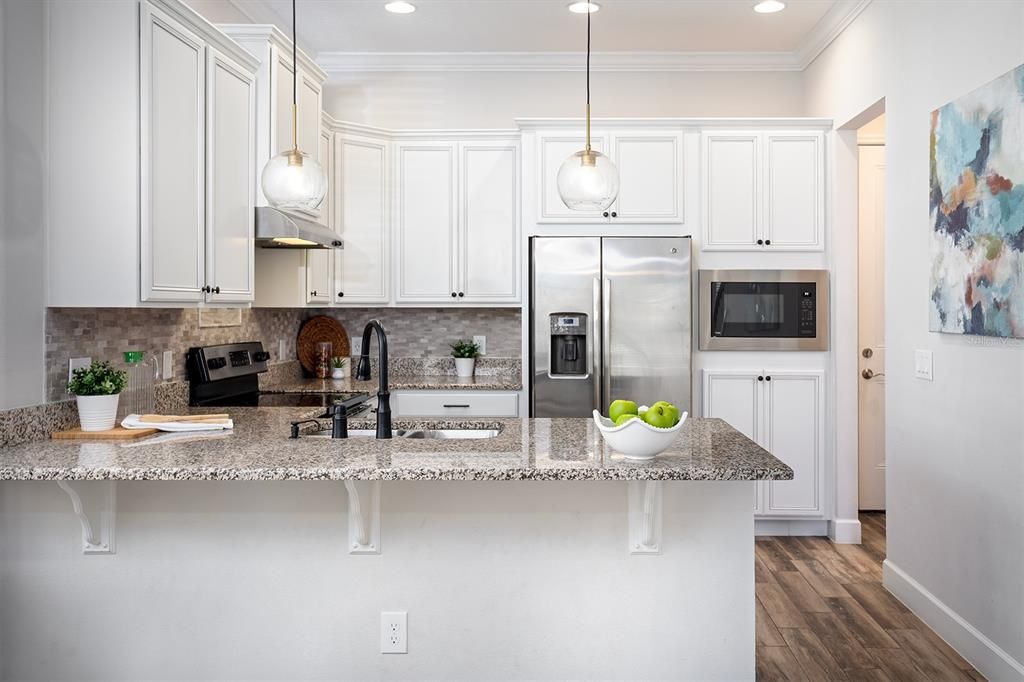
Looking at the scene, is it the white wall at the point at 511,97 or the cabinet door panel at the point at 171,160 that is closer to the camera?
the cabinet door panel at the point at 171,160

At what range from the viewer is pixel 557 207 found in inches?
164

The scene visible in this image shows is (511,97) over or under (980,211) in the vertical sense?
over

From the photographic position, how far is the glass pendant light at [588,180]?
2289 mm

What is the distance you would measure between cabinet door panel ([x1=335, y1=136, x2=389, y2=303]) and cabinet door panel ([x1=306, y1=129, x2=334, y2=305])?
0.08 metres

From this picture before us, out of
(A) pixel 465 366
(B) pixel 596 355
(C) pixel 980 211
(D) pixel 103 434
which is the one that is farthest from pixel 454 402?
(C) pixel 980 211

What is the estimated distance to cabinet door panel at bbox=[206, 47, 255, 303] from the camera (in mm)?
2734

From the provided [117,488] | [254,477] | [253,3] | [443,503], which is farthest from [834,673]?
[253,3]

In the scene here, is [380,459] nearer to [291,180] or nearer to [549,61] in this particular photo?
[291,180]

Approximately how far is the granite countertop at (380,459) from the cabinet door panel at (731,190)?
2086 mm

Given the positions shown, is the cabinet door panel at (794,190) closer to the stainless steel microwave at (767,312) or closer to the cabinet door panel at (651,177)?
the stainless steel microwave at (767,312)

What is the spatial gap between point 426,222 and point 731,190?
68.3 inches

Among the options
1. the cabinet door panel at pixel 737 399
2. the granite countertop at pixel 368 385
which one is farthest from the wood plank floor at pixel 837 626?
the granite countertop at pixel 368 385

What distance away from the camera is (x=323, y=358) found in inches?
184

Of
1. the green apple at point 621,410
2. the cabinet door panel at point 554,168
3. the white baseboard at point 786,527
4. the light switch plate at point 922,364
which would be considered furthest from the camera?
the white baseboard at point 786,527
